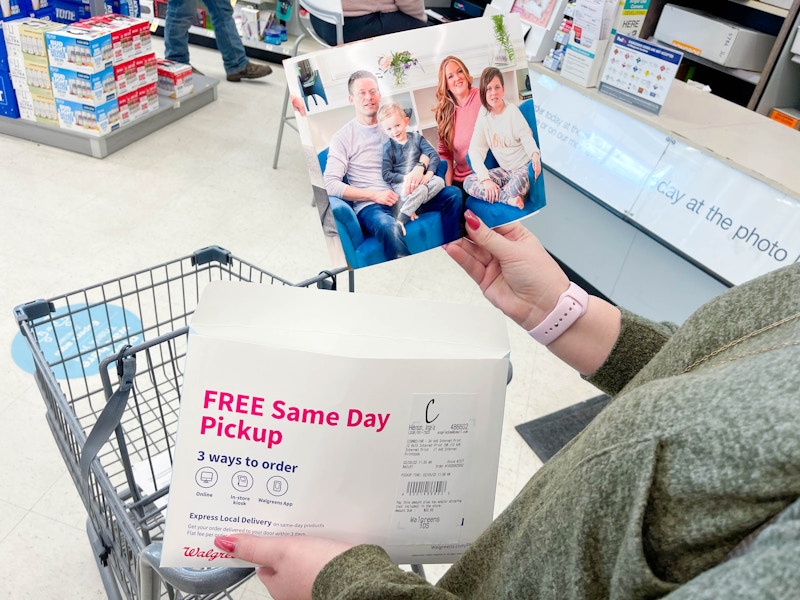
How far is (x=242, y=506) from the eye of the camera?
671 mm

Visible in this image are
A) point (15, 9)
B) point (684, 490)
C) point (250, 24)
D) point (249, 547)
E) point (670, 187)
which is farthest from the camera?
point (250, 24)

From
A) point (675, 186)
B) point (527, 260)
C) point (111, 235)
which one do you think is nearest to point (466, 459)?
point (527, 260)

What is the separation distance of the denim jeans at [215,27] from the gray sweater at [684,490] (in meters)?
4.29

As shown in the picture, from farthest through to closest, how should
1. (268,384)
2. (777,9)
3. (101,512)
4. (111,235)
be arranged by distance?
(777,9) < (111,235) < (101,512) < (268,384)

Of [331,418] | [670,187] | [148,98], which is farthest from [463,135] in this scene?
[148,98]

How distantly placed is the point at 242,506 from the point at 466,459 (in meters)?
0.26

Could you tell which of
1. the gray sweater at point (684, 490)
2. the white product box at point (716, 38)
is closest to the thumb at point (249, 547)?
the gray sweater at point (684, 490)

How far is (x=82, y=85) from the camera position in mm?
2986

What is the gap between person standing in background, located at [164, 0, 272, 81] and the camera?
400 centimetres

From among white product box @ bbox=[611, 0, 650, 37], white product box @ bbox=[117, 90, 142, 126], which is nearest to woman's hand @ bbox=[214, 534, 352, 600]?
white product box @ bbox=[611, 0, 650, 37]

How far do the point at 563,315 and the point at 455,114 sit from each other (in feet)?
1.23

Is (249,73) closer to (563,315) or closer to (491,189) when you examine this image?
(491,189)

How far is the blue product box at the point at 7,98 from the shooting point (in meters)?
3.10

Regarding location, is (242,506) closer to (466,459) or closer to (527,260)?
(466,459)
